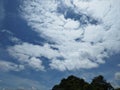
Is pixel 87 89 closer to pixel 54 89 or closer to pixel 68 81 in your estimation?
pixel 68 81

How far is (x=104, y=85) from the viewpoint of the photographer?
10538 centimetres

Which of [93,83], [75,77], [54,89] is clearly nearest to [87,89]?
[93,83]

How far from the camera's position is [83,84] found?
10862 centimetres

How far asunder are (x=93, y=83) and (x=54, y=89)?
26.6 m

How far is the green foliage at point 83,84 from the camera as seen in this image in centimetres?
10168

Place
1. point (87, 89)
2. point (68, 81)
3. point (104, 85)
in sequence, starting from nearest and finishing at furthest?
point (87, 89) → point (104, 85) → point (68, 81)

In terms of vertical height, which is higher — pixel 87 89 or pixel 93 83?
pixel 93 83

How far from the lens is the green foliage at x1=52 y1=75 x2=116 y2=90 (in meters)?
102

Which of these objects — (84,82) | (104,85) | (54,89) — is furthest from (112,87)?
(54,89)

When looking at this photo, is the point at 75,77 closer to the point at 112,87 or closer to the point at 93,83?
the point at 93,83

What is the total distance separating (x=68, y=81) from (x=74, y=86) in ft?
25.8

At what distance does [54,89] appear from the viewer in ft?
396

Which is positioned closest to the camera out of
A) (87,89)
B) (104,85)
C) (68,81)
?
(87,89)

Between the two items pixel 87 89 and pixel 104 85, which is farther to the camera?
pixel 104 85
